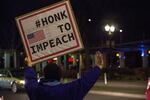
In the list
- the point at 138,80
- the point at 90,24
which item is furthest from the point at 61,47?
the point at 90,24

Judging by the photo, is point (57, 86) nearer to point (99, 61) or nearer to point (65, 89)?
point (65, 89)

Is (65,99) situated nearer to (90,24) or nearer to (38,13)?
(38,13)

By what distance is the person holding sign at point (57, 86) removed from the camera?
4723 millimetres

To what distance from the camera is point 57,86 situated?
4.75 m

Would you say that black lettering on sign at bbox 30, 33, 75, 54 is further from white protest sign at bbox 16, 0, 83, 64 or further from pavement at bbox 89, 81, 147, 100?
pavement at bbox 89, 81, 147, 100

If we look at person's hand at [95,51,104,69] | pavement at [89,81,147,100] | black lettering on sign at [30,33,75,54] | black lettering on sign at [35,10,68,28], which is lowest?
pavement at [89,81,147,100]

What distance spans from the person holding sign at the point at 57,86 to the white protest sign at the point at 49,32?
2.36 feet

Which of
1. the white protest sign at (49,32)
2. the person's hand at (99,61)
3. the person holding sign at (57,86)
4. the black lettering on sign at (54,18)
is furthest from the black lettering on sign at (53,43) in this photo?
the person holding sign at (57,86)

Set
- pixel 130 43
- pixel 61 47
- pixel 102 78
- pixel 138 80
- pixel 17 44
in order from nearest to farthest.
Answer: pixel 61 47
pixel 138 80
pixel 102 78
pixel 130 43
pixel 17 44

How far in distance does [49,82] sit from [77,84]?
11.7 inches

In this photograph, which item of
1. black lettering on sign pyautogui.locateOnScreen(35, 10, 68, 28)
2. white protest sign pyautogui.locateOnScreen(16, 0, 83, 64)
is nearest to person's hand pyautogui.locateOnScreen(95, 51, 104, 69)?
white protest sign pyautogui.locateOnScreen(16, 0, 83, 64)

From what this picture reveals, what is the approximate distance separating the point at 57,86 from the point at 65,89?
9 centimetres

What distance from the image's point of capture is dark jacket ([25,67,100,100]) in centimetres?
472

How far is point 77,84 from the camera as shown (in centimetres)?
477
